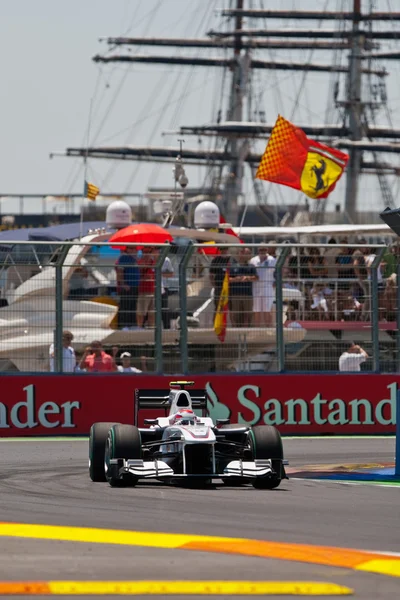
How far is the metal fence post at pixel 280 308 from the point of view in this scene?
17453mm

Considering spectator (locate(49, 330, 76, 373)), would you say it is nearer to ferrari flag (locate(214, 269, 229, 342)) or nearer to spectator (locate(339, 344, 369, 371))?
ferrari flag (locate(214, 269, 229, 342))

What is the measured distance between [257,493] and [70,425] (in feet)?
23.0

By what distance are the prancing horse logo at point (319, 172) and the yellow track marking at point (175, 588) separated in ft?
60.1

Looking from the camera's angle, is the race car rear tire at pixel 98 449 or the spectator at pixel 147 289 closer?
the race car rear tire at pixel 98 449

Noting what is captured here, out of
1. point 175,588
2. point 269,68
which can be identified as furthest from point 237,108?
point 175,588

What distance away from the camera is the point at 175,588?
6586mm

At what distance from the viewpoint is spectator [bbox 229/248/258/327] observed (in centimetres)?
1745

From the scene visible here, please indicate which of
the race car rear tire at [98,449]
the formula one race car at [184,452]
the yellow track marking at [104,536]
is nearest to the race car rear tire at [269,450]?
the formula one race car at [184,452]

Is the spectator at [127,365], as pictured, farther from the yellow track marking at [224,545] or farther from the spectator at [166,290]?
the yellow track marking at [224,545]

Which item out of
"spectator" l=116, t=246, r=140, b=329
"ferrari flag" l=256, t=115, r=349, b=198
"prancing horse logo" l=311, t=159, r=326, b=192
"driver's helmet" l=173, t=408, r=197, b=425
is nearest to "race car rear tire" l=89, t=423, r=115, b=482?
"driver's helmet" l=173, t=408, r=197, b=425

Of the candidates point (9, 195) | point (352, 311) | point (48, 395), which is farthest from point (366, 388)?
point (9, 195)

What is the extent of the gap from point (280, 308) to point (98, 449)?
657 centimetres

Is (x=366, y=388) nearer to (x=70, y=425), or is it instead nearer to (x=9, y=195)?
(x=70, y=425)

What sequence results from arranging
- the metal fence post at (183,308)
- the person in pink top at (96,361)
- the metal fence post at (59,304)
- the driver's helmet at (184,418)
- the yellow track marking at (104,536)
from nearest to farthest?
the yellow track marking at (104,536), the driver's helmet at (184,418), the metal fence post at (59,304), the metal fence post at (183,308), the person in pink top at (96,361)
